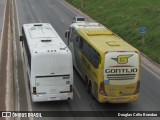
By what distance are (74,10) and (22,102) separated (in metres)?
43.9

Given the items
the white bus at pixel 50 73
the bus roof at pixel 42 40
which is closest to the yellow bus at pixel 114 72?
the white bus at pixel 50 73

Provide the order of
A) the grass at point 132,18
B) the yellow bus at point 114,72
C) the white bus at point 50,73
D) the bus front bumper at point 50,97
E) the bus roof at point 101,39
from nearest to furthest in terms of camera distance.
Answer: the yellow bus at point 114,72
the white bus at point 50,73
the bus front bumper at point 50,97
the bus roof at point 101,39
the grass at point 132,18

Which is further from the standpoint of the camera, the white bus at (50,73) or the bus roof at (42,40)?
the bus roof at (42,40)

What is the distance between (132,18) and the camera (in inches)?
1793

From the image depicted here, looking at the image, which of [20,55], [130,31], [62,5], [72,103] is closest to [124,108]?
[72,103]

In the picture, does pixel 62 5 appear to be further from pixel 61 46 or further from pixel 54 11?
pixel 61 46

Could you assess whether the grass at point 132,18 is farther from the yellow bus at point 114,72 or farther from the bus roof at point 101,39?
the yellow bus at point 114,72

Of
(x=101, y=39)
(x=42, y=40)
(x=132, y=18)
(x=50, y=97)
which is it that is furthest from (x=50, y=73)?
(x=132, y=18)

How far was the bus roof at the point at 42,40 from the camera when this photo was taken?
21312 mm

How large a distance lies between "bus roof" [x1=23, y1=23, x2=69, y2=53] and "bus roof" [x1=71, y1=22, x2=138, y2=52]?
72.6 inches

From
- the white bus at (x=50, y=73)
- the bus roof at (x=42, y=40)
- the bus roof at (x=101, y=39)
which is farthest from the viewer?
the bus roof at (x=42, y=40)

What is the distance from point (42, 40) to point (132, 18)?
24.3 metres

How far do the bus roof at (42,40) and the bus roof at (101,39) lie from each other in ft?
6.05

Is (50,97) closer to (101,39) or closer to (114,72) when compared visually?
(114,72)
